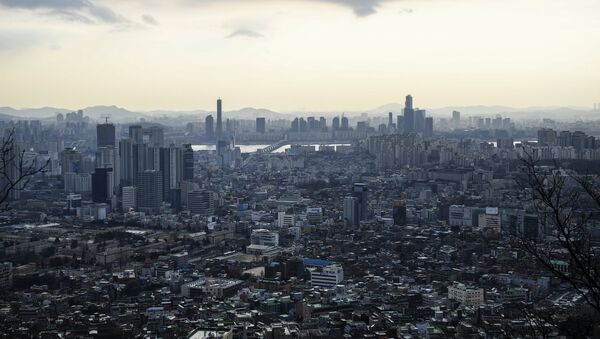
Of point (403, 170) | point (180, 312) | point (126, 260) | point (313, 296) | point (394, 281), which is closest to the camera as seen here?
point (180, 312)

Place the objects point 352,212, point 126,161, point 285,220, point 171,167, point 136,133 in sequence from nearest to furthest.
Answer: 1. point 285,220
2. point 352,212
3. point 171,167
4. point 126,161
5. point 136,133

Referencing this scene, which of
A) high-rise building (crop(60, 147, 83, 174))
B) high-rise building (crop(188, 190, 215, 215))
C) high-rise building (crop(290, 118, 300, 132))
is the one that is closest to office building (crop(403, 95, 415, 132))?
high-rise building (crop(290, 118, 300, 132))

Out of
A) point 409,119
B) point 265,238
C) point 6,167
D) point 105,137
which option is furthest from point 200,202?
point 409,119

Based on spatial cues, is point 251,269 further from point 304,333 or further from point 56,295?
point 304,333

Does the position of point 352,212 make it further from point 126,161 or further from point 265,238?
point 126,161

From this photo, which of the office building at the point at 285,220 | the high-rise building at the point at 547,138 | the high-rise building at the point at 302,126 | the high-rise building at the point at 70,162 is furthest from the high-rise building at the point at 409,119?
the office building at the point at 285,220

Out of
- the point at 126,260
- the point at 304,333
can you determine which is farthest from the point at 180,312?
the point at 126,260
